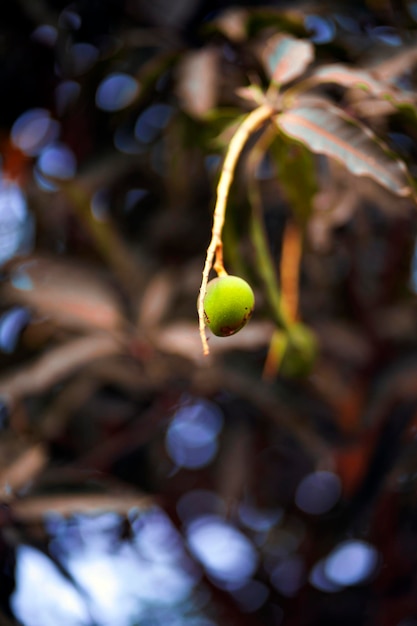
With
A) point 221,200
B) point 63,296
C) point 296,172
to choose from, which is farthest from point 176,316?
point 221,200

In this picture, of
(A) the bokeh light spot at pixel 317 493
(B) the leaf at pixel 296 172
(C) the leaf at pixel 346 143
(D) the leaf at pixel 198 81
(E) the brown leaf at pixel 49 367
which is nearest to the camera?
(C) the leaf at pixel 346 143

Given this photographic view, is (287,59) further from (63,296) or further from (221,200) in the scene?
(63,296)

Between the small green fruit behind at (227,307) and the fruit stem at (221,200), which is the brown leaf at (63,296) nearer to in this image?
the fruit stem at (221,200)

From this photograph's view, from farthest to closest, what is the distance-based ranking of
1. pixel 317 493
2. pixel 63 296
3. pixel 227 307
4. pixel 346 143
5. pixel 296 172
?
pixel 317 493 → pixel 63 296 → pixel 296 172 → pixel 346 143 → pixel 227 307

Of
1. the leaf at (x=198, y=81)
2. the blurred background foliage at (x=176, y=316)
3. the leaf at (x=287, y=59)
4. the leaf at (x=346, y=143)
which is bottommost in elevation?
the blurred background foliage at (x=176, y=316)

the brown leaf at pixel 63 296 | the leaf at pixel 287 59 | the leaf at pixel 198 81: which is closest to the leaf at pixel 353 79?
the leaf at pixel 287 59

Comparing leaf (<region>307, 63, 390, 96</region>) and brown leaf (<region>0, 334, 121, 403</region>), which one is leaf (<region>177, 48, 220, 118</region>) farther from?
brown leaf (<region>0, 334, 121, 403</region>)
